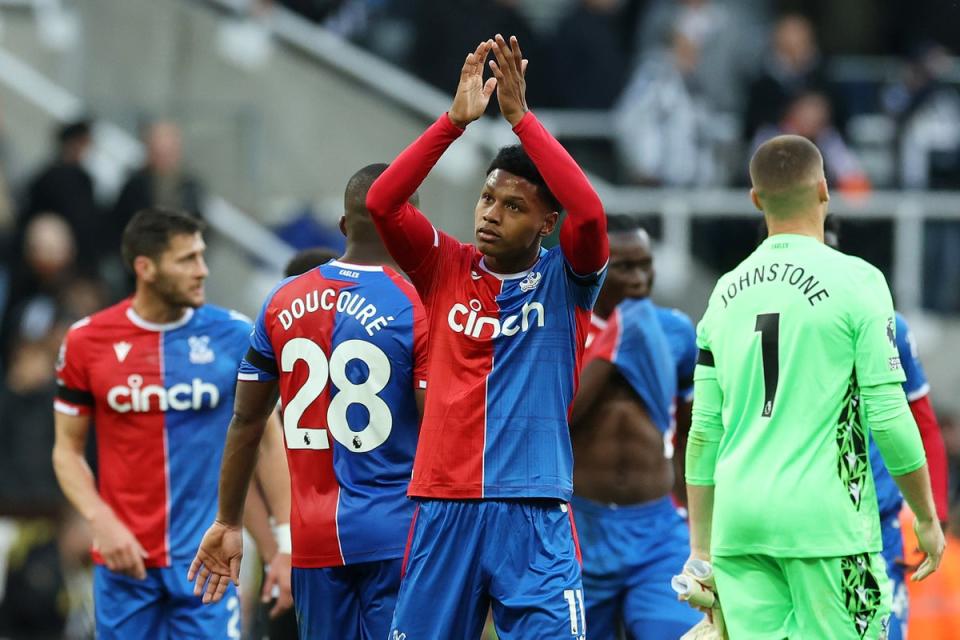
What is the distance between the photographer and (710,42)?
17.3 m

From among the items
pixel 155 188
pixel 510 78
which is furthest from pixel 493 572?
pixel 155 188

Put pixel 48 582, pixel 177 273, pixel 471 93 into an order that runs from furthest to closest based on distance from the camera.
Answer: pixel 48 582, pixel 177 273, pixel 471 93

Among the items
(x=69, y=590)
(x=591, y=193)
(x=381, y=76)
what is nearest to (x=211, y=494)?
(x=591, y=193)

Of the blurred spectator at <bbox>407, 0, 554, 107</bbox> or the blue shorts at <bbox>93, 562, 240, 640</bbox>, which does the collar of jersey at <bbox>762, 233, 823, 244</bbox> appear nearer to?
the blue shorts at <bbox>93, 562, 240, 640</bbox>

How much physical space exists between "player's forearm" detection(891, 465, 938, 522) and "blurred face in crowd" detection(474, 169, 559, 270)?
1631 mm

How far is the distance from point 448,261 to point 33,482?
797 centimetres

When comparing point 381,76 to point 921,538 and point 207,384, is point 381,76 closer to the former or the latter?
point 207,384

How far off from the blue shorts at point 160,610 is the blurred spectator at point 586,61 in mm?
9235

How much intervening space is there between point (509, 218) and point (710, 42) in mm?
11143

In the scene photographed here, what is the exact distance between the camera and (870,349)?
6.25 m

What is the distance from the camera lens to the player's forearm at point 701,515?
670cm

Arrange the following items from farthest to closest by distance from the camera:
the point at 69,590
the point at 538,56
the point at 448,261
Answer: the point at 538,56
the point at 69,590
the point at 448,261

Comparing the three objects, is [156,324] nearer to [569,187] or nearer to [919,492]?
[569,187]

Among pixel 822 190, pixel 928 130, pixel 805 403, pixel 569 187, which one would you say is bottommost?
pixel 805 403
